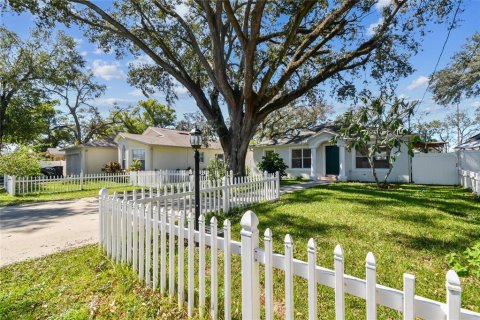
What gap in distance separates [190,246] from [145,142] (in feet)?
61.9

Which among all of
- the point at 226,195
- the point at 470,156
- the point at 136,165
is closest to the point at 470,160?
the point at 470,156

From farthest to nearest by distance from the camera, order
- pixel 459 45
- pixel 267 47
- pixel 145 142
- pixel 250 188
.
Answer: pixel 145 142 → pixel 459 45 → pixel 267 47 → pixel 250 188

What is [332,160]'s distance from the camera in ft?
57.7

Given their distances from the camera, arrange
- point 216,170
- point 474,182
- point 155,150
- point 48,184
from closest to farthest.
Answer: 1. point 474,182
2. point 216,170
3. point 48,184
4. point 155,150

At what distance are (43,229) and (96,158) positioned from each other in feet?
62.0

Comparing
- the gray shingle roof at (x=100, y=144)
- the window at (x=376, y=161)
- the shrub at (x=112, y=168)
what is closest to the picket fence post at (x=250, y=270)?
the window at (x=376, y=161)

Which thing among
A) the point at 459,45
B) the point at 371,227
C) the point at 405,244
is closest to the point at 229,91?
the point at 371,227

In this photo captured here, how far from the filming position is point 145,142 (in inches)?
797

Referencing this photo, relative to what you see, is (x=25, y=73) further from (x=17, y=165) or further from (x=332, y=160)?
(x=332, y=160)

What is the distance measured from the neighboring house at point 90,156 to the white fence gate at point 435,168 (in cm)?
2305

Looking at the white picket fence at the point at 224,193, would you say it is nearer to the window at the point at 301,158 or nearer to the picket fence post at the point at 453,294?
the picket fence post at the point at 453,294

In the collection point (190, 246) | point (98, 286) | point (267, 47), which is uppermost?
point (267, 47)

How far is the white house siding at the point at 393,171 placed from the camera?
15.2 meters

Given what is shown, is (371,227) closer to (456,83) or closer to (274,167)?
(274,167)
